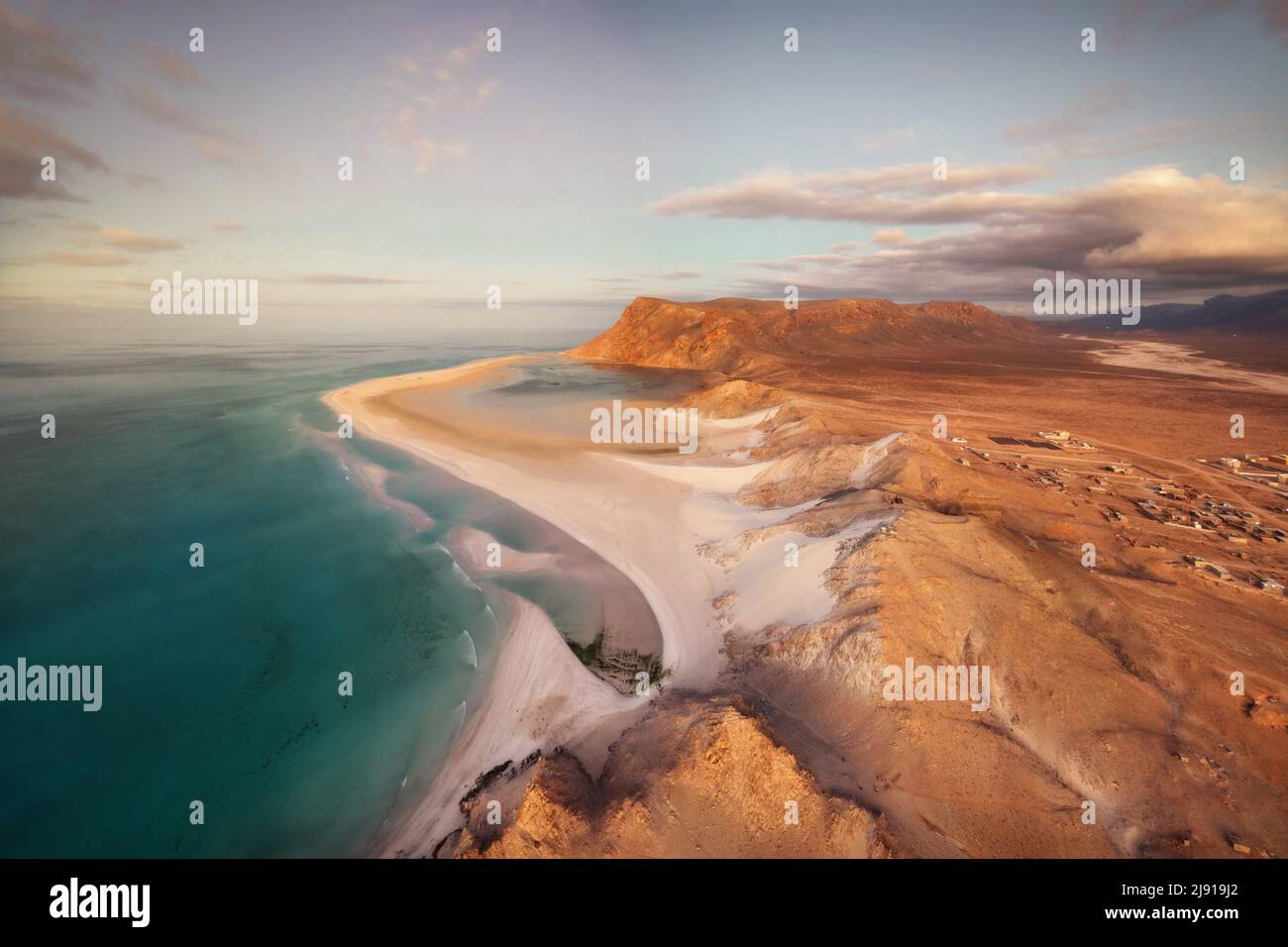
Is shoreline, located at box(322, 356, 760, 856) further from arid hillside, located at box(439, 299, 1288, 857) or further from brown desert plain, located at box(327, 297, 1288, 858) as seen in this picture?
arid hillside, located at box(439, 299, 1288, 857)

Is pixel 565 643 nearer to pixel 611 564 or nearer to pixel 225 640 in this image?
pixel 611 564

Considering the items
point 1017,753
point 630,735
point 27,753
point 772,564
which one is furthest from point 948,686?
point 27,753

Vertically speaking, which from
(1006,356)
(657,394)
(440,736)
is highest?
(1006,356)

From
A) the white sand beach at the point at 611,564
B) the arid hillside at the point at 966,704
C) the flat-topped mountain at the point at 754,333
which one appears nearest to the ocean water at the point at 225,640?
the white sand beach at the point at 611,564

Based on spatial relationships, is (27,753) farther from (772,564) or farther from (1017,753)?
(1017,753)

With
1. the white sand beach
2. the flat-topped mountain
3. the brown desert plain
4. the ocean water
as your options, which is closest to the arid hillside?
the brown desert plain
